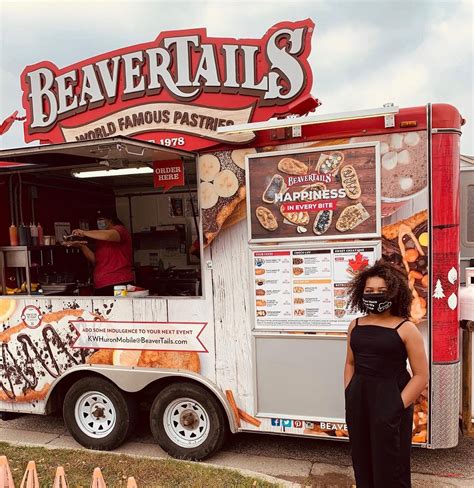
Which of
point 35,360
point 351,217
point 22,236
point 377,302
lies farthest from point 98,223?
point 377,302

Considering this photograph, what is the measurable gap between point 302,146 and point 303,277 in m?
1.01

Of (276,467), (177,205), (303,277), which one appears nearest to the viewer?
(303,277)

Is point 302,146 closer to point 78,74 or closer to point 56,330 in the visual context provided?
point 78,74

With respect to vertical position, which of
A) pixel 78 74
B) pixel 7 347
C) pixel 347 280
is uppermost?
pixel 78 74

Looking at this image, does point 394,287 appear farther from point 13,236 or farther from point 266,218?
point 13,236

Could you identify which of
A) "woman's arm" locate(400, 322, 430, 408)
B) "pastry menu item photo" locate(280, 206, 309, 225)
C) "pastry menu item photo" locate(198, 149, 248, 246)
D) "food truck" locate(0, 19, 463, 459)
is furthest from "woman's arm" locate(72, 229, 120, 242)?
"woman's arm" locate(400, 322, 430, 408)

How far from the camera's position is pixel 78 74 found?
4.48 m

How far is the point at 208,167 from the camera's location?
3.89 m

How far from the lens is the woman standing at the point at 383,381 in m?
2.62

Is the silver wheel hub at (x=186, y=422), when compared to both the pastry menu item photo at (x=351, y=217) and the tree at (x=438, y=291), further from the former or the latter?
the tree at (x=438, y=291)

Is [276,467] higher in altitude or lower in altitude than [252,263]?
lower

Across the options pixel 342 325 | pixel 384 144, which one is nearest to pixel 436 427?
pixel 342 325

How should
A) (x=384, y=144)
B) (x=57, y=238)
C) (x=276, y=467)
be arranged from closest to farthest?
(x=384, y=144), (x=276, y=467), (x=57, y=238)

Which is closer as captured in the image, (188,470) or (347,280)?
(347,280)
